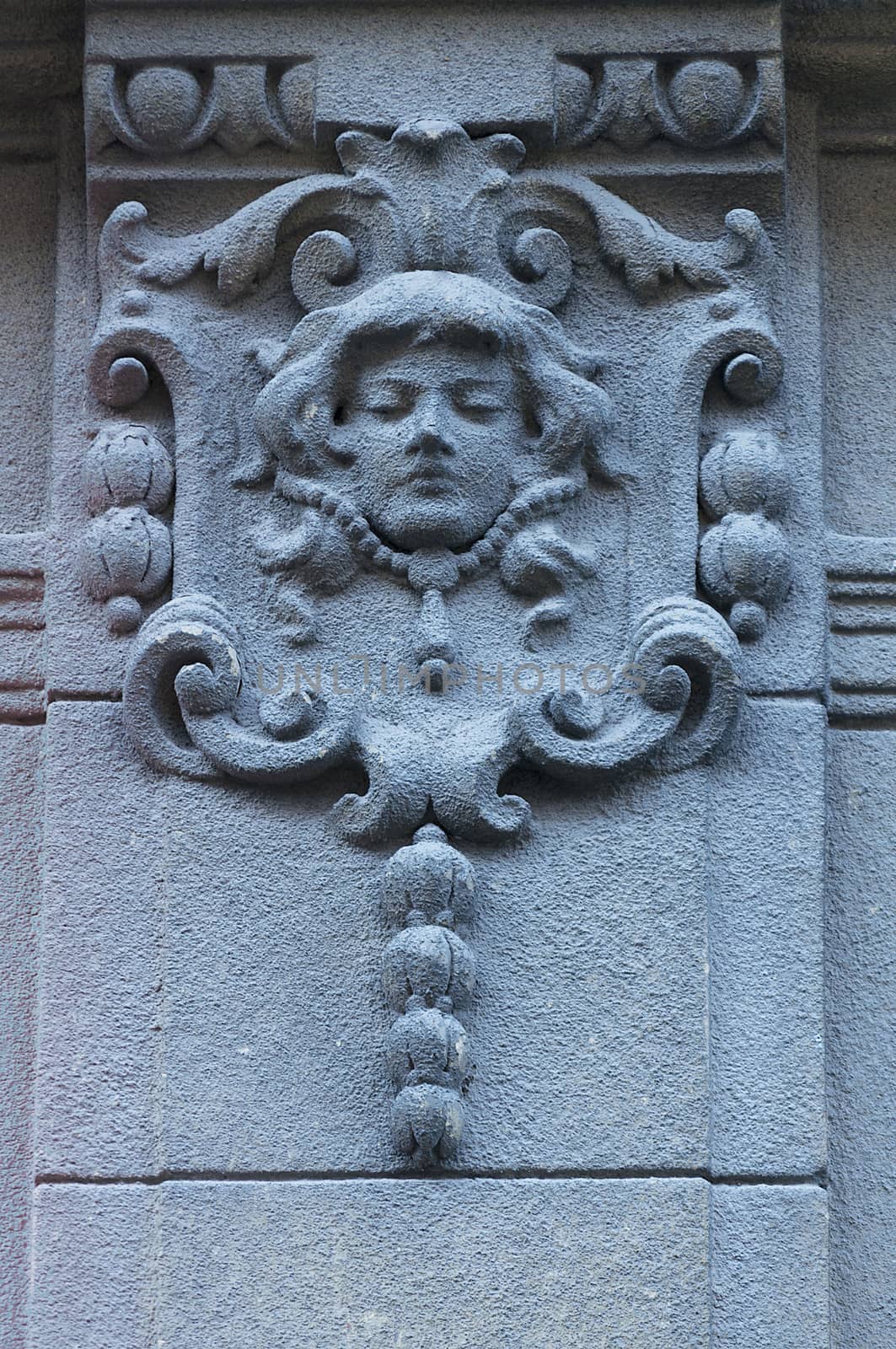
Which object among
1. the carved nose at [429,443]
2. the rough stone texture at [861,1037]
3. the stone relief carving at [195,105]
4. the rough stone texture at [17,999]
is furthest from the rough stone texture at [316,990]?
the stone relief carving at [195,105]

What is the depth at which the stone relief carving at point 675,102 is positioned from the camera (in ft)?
8.50

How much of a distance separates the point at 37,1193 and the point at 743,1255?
0.83 meters

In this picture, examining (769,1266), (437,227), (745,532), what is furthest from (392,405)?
(769,1266)

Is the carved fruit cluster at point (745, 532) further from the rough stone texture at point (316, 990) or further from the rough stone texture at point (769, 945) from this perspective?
the rough stone texture at point (316, 990)

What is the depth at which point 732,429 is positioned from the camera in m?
2.59

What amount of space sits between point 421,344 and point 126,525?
446mm

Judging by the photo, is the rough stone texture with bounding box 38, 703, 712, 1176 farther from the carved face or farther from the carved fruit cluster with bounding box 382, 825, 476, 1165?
the carved face

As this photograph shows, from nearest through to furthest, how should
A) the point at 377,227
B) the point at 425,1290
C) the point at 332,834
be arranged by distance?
the point at 425,1290
the point at 332,834
the point at 377,227

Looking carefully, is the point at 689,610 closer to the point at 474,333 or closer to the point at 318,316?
the point at 474,333

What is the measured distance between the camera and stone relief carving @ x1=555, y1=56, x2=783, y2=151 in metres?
2.59

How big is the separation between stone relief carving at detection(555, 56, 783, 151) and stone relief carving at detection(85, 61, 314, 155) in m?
0.36

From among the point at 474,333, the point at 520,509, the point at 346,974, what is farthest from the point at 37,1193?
the point at 474,333

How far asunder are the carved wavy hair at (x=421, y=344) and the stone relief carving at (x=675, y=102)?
11.5 inches

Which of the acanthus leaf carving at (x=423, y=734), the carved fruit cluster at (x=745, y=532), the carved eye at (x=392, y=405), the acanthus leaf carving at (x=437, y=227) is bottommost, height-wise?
the acanthus leaf carving at (x=423, y=734)
